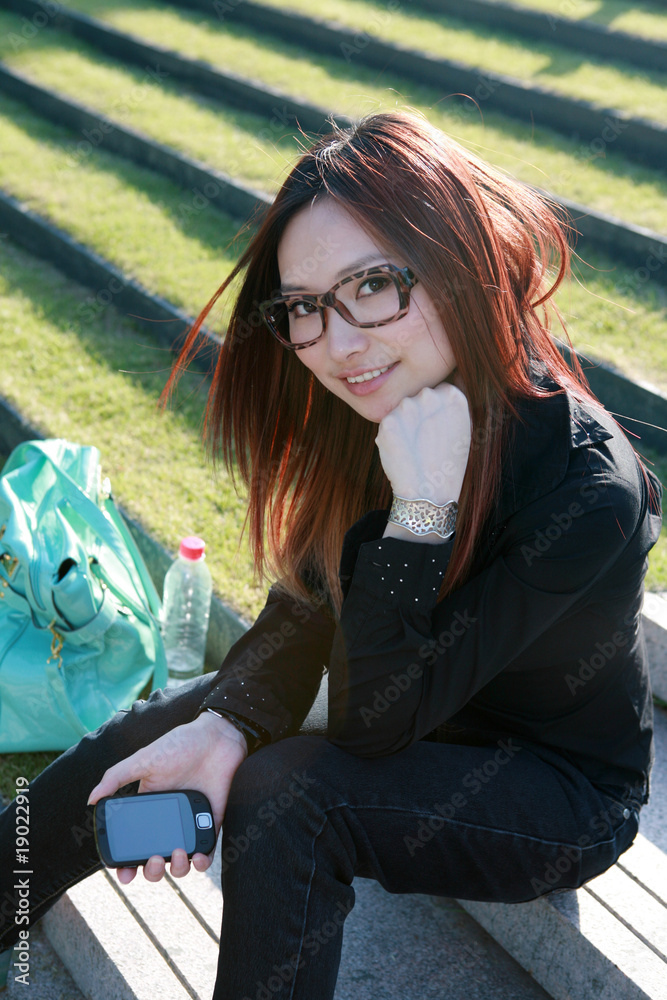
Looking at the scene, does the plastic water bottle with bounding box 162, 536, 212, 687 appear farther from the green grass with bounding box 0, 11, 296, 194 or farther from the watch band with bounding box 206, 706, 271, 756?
the green grass with bounding box 0, 11, 296, 194

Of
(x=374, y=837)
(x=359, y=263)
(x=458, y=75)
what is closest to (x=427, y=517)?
(x=359, y=263)

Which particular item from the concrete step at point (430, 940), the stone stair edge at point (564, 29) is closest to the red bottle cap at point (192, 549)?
the concrete step at point (430, 940)

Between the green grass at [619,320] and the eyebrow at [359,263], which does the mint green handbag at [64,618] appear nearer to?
the eyebrow at [359,263]

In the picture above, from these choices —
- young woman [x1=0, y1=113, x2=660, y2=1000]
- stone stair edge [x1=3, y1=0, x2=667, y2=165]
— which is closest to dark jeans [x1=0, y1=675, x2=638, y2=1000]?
young woman [x1=0, y1=113, x2=660, y2=1000]

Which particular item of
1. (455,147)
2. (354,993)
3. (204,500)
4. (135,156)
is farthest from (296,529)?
(135,156)

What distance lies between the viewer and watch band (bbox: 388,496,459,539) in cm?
158

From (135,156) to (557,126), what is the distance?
2872mm

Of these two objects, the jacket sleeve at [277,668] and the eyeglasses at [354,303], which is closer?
the eyeglasses at [354,303]

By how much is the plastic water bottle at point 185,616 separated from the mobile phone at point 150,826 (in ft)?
4.01

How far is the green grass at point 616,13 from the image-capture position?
272 inches

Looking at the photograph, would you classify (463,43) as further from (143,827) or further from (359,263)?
(143,827)

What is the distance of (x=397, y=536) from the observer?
1.60 m

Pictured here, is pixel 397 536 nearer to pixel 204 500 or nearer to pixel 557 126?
pixel 204 500

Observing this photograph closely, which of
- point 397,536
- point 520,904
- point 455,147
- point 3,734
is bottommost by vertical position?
point 3,734
